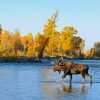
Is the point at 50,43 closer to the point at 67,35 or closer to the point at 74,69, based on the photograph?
the point at 67,35

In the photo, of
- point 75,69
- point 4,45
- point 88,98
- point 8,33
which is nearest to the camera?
point 88,98

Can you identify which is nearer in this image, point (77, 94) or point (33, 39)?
point (77, 94)

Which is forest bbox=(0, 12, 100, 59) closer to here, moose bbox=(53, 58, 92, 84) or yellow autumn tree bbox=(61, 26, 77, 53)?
yellow autumn tree bbox=(61, 26, 77, 53)


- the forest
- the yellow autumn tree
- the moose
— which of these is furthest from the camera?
the yellow autumn tree

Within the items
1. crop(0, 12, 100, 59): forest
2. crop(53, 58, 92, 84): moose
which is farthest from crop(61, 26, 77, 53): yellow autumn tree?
crop(53, 58, 92, 84): moose

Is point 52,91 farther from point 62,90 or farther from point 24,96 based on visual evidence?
point 24,96

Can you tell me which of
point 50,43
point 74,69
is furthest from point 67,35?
point 74,69

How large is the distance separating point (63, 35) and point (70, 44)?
18.0 ft

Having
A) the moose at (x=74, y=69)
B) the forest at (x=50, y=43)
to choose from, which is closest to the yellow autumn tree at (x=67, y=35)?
the forest at (x=50, y=43)

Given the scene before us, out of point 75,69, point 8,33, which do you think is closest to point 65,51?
point 8,33

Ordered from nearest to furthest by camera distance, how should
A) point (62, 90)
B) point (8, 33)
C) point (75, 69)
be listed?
point (62, 90) < point (75, 69) < point (8, 33)

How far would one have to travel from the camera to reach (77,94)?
72.9ft

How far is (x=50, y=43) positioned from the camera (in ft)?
446

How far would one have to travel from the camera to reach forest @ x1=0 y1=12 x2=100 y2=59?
115331mm
